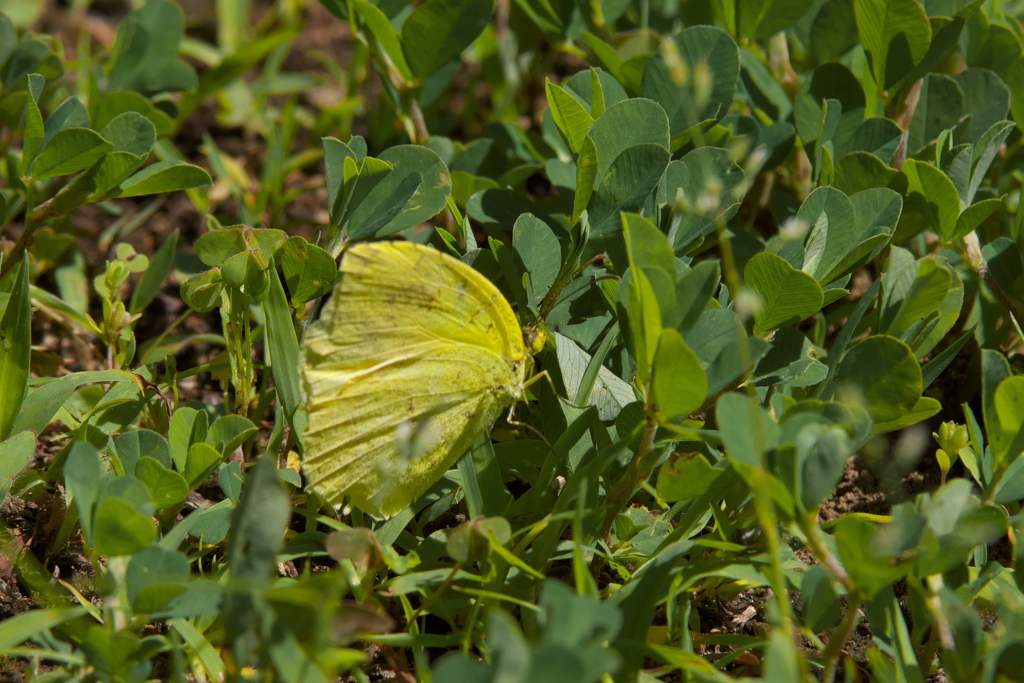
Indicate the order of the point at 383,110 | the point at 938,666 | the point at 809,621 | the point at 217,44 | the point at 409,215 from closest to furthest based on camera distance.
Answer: the point at 809,621 → the point at 938,666 → the point at 409,215 → the point at 383,110 → the point at 217,44

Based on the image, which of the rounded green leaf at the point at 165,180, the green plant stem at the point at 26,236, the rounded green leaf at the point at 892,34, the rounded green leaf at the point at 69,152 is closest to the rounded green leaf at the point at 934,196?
the rounded green leaf at the point at 892,34

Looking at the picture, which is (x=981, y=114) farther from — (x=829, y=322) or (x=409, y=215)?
(x=409, y=215)

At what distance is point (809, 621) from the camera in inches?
54.9

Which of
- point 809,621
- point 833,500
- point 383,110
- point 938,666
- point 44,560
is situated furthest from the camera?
point 383,110

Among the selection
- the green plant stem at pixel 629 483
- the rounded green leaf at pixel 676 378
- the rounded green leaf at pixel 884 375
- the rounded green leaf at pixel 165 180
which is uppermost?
the rounded green leaf at pixel 165 180

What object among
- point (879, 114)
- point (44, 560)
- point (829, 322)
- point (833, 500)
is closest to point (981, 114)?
point (879, 114)

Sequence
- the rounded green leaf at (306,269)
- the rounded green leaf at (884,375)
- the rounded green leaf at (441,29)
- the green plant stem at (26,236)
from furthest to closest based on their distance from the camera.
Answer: the rounded green leaf at (441,29)
the green plant stem at (26,236)
the rounded green leaf at (306,269)
the rounded green leaf at (884,375)

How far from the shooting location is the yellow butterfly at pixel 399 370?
165cm

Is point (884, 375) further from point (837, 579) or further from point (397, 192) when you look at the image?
point (397, 192)

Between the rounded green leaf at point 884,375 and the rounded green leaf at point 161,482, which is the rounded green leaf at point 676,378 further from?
the rounded green leaf at point 161,482

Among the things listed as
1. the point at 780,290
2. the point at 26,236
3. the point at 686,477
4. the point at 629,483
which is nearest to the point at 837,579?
the point at 686,477

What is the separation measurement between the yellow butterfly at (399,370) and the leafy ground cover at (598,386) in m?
0.08

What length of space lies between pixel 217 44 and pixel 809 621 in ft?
12.1

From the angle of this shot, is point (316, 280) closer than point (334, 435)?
No
